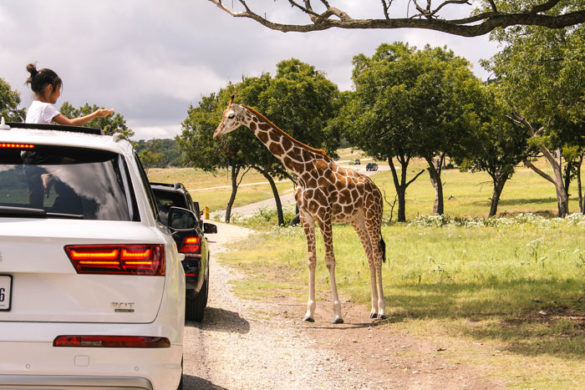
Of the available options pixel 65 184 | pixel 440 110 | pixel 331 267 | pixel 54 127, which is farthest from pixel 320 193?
pixel 440 110

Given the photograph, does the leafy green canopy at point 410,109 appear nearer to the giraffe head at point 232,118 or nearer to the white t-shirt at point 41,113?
the giraffe head at point 232,118

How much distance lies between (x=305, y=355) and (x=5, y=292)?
16.7ft

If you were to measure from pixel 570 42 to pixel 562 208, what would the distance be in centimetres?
1681

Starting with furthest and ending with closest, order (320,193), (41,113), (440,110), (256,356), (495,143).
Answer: (495,143) < (440,110) < (320,193) < (256,356) < (41,113)

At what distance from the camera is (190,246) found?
884 centimetres

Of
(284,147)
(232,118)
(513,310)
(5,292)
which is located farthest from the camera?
(232,118)

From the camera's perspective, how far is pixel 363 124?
114 feet

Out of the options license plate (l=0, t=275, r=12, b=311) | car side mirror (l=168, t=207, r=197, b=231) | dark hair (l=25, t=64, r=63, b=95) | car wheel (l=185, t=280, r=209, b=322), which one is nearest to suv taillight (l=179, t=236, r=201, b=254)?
car wheel (l=185, t=280, r=209, b=322)

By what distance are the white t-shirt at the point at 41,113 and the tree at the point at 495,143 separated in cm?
3099

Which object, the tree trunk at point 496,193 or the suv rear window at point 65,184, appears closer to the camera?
the suv rear window at point 65,184

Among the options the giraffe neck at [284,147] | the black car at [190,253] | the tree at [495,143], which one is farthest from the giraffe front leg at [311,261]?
the tree at [495,143]

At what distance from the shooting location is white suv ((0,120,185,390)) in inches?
141

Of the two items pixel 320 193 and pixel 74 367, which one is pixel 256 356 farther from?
pixel 74 367

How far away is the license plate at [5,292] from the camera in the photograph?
3596 millimetres
